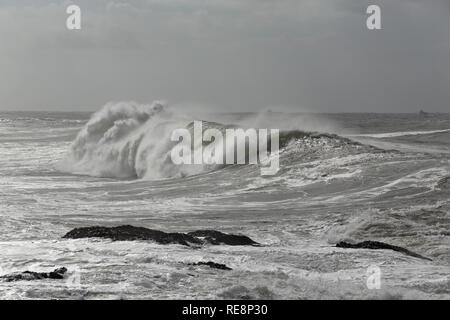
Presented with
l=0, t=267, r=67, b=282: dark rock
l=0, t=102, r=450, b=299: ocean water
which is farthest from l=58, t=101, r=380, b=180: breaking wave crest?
l=0, t=267, r=67, b=282: dark rock

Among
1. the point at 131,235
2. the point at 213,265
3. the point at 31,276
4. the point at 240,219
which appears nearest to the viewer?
the point at 31,276

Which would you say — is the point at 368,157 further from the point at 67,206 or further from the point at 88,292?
the point at 88,292

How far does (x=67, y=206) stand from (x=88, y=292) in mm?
7518

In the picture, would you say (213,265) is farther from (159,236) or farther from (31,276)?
(31,276)

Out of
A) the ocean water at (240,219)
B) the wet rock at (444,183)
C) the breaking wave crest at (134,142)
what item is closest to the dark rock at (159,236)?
the ocean water at (240,219)

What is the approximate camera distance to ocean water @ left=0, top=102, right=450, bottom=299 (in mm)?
6355

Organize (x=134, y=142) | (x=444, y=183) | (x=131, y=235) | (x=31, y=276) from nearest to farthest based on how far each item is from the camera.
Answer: (x=31, y=276) < (x=131, y=235) < (x=444, y=183) < (x=134, y=142)

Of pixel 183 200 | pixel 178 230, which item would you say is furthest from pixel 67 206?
pixel 178 230

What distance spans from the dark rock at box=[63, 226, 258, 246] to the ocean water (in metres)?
0.23

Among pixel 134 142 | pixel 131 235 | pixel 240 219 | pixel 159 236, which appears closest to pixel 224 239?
pixel 159 236

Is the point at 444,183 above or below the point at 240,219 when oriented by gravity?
above

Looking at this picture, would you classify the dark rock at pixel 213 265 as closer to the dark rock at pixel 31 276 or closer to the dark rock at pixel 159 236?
the dark rock at pixel 159 236

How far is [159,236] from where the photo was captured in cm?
878

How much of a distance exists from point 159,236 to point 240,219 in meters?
3.25
